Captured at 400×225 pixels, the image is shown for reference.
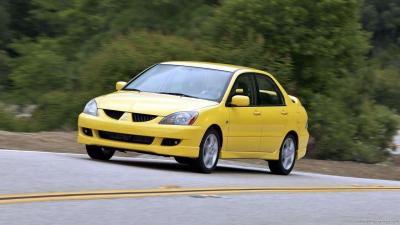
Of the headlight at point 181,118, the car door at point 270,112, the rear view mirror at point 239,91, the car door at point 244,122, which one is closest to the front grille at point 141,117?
the headlight at point 181,118

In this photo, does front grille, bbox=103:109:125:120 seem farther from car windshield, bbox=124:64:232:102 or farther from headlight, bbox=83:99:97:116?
car windshield, bbox=124:64:232:102

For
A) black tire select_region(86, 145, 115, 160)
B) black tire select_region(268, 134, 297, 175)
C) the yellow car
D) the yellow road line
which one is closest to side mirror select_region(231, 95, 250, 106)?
the yellow car

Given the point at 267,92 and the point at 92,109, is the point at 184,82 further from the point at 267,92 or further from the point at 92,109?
the point at 267,92

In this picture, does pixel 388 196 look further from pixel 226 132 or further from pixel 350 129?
pixel 350 129

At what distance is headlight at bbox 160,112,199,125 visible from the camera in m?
12.6

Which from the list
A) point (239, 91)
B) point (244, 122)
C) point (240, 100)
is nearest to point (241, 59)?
point (239, 91)

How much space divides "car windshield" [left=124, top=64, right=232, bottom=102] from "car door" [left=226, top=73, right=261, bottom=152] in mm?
250

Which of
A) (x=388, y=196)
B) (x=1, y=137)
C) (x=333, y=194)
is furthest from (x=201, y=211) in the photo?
(x=1, y=137)

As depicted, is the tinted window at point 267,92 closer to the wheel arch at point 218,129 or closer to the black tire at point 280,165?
the black tire at point 280,165

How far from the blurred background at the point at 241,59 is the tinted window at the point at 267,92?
26.3 feet

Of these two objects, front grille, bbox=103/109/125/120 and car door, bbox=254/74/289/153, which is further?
car door, bbox=254/74/289/153

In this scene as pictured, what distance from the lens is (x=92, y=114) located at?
13.1 meters

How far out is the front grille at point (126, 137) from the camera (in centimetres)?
1265

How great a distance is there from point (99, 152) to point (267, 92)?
314 cm
